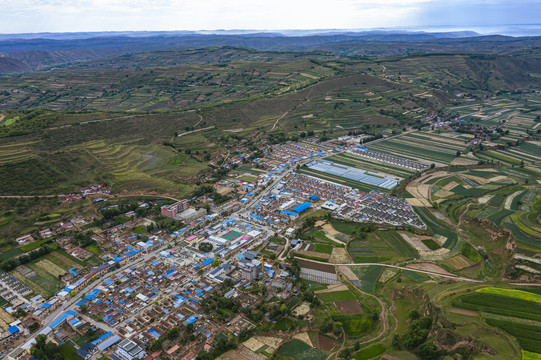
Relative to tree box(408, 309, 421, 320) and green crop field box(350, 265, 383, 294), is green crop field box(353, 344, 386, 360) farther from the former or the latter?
green crop field box(350, 265, 383, 294)

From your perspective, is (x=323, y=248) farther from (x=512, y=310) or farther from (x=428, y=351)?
(x=512, y=310)

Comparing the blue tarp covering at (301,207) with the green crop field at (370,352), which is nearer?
the green crop field at (370,352)

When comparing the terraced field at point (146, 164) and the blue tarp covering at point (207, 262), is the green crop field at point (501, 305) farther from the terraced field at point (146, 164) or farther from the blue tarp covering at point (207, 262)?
the terraced field at point (146, 164)

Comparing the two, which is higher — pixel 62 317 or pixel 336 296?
pixel 62 317

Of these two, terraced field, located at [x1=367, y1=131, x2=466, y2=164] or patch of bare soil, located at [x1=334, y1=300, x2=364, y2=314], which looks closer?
patch of bare soil, located at [x1=334, y1=300, x2=364, y2=314]

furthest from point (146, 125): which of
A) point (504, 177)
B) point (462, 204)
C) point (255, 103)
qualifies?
point (504, 177)

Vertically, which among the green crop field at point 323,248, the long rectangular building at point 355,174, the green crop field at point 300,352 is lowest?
the green crop field at point 300,352

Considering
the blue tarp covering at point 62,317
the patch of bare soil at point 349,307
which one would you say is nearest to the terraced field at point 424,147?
the patch of bare soil at point 349,307

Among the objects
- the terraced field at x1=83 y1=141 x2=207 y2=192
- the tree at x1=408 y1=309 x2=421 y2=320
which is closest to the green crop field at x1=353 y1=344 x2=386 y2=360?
the tree at x1=408 y1=309 x2=421 y2=320

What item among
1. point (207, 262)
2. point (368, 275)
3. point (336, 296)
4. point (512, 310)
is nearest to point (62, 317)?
point (207, 262)

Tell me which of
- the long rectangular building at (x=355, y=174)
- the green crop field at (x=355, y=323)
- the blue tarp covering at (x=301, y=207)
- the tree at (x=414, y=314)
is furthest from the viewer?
the long rectangular building at (x=355, y=174)

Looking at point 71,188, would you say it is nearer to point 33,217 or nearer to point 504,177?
point 33,217
